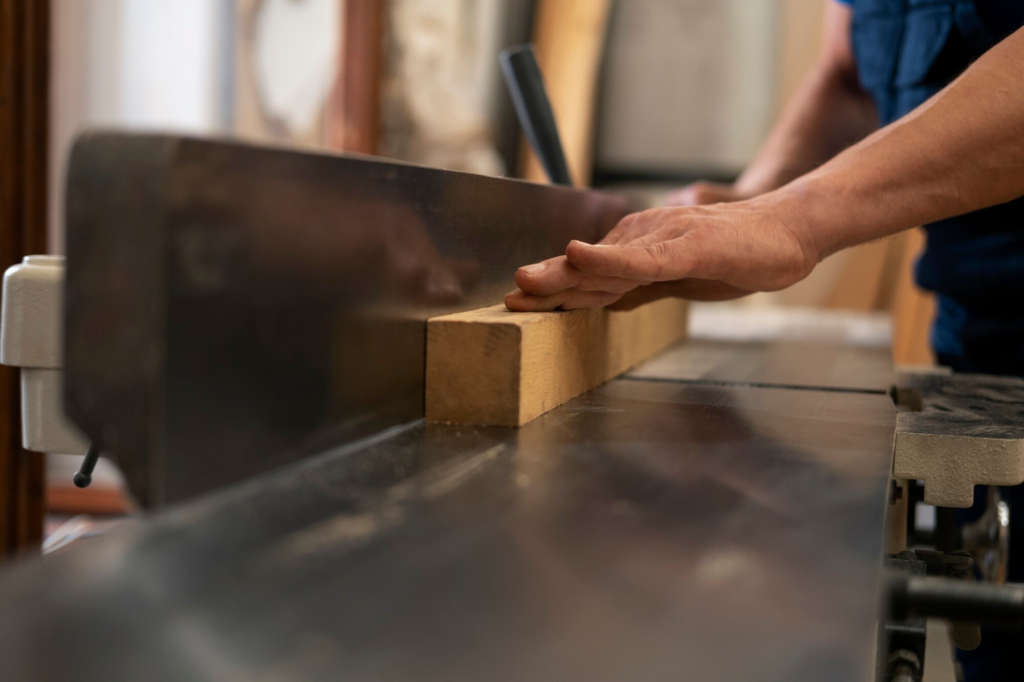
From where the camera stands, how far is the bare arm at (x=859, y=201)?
0.91 metres

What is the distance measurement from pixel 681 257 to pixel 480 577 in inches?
19.3

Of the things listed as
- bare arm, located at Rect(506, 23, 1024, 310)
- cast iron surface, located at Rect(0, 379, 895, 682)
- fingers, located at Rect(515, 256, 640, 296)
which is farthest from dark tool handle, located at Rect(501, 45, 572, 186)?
cast iron surface, located at Rect(0, 379, 895, 682)

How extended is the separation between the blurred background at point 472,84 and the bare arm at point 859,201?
207cm

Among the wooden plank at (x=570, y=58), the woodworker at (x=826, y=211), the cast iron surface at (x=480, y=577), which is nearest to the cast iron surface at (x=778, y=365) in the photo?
the woodworker at (x=826, y=211)

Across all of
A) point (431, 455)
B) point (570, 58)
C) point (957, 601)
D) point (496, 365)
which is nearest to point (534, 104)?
point (496, 365)

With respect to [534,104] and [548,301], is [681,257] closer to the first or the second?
[548,301]

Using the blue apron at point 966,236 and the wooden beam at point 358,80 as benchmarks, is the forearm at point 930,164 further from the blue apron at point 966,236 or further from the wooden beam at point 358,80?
the wooden beam at point 358,80

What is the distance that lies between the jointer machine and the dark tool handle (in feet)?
1.92

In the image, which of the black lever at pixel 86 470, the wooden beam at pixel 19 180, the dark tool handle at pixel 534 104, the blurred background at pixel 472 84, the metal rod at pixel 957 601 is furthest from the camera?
the blurred background at pixel 472 84

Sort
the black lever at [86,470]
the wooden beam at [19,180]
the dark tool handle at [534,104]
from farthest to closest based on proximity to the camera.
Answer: the wooden beam at [19,180] → the dark tool handle at [534,104] → the black lever at [86,470]

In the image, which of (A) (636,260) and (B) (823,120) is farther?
(B) (823,120)

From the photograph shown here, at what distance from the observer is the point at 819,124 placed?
1953 mm

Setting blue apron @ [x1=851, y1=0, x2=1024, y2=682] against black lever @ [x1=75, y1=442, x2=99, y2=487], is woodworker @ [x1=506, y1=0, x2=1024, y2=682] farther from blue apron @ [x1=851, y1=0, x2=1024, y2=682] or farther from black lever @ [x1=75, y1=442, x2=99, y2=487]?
black lever @ [x1=75, y1=442, x2=99, y2=487]

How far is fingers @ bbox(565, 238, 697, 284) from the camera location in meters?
0.86
